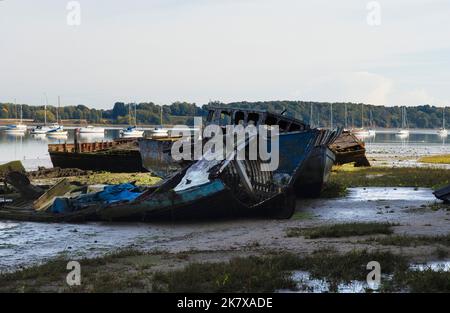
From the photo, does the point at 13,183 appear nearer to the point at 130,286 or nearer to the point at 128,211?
the point at 128,211

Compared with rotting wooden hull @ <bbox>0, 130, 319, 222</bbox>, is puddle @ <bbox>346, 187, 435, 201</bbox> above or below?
below

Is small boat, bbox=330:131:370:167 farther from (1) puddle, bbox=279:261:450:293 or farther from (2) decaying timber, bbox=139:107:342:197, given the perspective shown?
(1) puddle, bbox=279:261:450:293

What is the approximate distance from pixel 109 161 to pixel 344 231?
2392 centimetres

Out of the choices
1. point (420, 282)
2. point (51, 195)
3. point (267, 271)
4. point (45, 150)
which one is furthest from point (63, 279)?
point (45, 150)

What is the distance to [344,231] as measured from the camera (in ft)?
41.2

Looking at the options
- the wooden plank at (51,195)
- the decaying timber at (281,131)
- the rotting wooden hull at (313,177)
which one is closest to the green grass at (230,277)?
the wooden plank at (51,195)

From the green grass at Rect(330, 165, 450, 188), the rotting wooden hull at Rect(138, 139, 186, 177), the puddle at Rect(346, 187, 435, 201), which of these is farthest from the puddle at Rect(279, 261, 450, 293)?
the green grass at Rect(330, 165, 450, 188)

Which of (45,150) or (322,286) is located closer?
(322,286)

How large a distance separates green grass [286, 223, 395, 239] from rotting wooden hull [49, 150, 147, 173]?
2209 cm

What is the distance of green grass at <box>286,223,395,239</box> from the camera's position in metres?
12.4

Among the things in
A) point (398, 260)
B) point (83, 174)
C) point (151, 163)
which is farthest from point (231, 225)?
point (83, 174)

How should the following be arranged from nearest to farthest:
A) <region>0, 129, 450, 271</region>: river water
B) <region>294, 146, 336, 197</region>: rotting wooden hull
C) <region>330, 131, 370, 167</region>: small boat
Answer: <region>0, 129, 450, 271</region>: river water < <region>294, 146, 336, 197</region>: rotting wooden hull < <region>330, 131, 370, 167</region>: small boat

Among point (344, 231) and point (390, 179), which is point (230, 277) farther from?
point (390, 179)

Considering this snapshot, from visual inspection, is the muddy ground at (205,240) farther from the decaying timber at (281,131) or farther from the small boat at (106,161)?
the small boat at (106,161)
